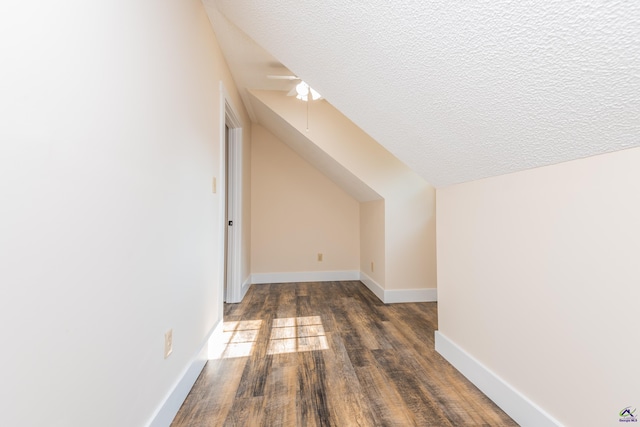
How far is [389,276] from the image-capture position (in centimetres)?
305

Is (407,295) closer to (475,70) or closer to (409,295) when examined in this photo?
(409,295)

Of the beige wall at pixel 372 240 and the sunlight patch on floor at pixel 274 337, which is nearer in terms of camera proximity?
the sunlight patch on floor at pixel 274 337

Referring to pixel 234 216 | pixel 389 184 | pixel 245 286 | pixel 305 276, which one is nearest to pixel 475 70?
pixel 389 184

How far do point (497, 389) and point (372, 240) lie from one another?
224cm

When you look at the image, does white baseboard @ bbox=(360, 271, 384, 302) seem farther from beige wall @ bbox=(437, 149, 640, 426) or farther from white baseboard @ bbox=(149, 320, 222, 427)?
white baseboard @ bbox=(149, 320, 222, 427)

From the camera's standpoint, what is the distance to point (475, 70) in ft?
3.23

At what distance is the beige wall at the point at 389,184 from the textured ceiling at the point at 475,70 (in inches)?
46.2

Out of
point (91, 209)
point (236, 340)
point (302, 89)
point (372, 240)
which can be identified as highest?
point (302, 89)

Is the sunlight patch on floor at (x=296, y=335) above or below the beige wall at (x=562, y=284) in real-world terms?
below

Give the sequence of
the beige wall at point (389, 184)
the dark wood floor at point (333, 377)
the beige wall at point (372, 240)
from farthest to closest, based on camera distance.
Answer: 1. the beige wall at point (372, 240)
2. the beige wall at point (389, 184)
3. the dark wood floor at point (333, 377)

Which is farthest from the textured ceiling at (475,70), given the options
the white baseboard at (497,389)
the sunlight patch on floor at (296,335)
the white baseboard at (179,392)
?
the white baseboard at (179,392)

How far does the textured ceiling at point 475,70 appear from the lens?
73 centimetres

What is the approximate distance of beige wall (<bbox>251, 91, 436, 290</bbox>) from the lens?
2.94 meters

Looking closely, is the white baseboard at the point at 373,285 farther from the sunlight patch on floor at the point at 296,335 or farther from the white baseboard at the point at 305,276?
the sunlight patch on floor at the point at 296,335
